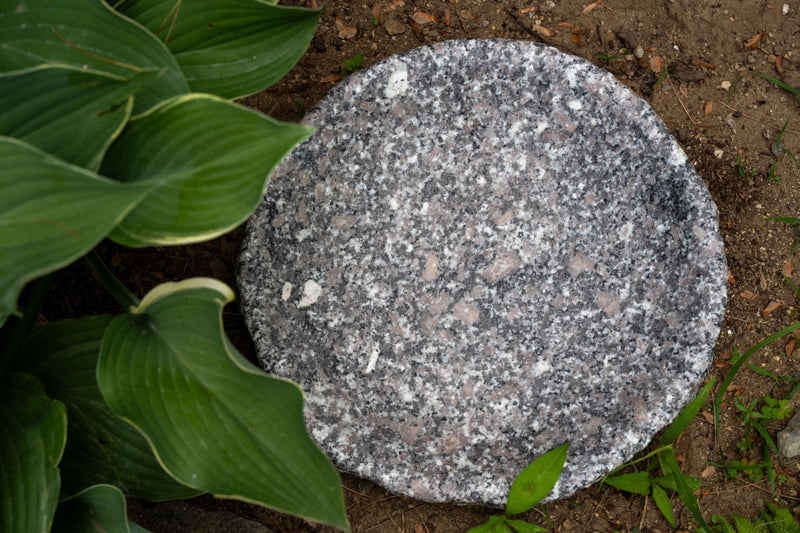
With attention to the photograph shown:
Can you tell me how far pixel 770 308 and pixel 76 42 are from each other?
166cm

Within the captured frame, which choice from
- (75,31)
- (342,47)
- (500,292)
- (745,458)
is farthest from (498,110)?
(745,458)

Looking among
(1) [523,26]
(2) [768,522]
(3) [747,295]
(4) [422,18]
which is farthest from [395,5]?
(2) [768,522]

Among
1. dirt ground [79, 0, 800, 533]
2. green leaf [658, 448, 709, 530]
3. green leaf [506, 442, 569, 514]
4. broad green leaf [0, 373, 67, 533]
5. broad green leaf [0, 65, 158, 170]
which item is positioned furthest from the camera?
dirt ground [79, 0, 800, 533]

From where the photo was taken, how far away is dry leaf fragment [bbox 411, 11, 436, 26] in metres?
1.72

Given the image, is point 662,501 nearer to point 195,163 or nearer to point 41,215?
point 195,163

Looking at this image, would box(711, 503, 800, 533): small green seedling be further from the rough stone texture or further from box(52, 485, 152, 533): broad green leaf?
box(52, 485, 152, 533): broad green leaf

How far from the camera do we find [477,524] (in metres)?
1.57

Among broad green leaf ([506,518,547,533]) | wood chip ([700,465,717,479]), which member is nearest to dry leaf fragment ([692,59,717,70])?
wood chip ([700,465,717,479])

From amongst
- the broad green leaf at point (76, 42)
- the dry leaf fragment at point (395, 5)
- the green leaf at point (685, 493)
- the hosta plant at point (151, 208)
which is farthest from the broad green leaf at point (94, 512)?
the dry leaf fragment at point (395, 5)

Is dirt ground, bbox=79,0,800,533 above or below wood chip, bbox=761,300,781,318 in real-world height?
above

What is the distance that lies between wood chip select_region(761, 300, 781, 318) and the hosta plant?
4.23ft

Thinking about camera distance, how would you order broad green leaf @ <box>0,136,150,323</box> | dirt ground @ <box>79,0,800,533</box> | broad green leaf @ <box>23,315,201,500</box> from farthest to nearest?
dirt ground @ <box>79,0,800,533</box>
broad green leaf @ <box>23,315,201,500</box>
broad green leaf @ <box>0,136,150,323</box>

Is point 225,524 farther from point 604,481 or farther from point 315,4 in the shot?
point 315,4

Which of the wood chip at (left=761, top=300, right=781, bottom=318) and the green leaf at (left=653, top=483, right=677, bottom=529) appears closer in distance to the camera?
the green leaf at (left=653, top=483, right=677, bottom=529)
